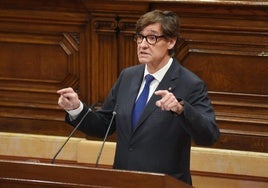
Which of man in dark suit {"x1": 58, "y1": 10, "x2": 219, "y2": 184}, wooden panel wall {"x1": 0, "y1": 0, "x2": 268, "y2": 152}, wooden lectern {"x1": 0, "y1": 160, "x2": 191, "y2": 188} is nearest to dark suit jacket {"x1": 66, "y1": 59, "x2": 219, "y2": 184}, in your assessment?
man in dark suit {"x1": 58, "y1": 10, "x2": 219, "y2": 184}

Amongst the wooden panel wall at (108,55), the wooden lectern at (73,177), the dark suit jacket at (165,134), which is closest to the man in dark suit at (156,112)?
the dark suit jacket at (165,134)

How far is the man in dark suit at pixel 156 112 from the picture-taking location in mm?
2836

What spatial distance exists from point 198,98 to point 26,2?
6.41ft

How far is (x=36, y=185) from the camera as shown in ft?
7.35

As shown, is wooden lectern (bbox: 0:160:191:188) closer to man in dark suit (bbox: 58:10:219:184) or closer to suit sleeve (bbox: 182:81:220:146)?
suit sleeve (bbox: 182:81:220:146)

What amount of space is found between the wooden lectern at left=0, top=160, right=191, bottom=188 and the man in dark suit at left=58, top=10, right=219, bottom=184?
55cm

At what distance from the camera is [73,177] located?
222cm

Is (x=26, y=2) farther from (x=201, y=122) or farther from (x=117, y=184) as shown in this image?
(x=117, y=184)

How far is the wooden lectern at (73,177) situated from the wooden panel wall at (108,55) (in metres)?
1.96

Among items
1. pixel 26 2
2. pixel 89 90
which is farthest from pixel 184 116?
pixel 26 2

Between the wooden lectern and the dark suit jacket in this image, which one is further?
the dark suit jacket

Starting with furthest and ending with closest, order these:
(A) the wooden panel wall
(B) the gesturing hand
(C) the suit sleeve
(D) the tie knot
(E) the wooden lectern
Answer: (A) the wooden panel wall
(D) the tie knot
(B) the gesturing hand
(C) the suit sleeve
(E) the wooden lectern

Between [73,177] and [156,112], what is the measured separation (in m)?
0.73

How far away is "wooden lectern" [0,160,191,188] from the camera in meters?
2.17
